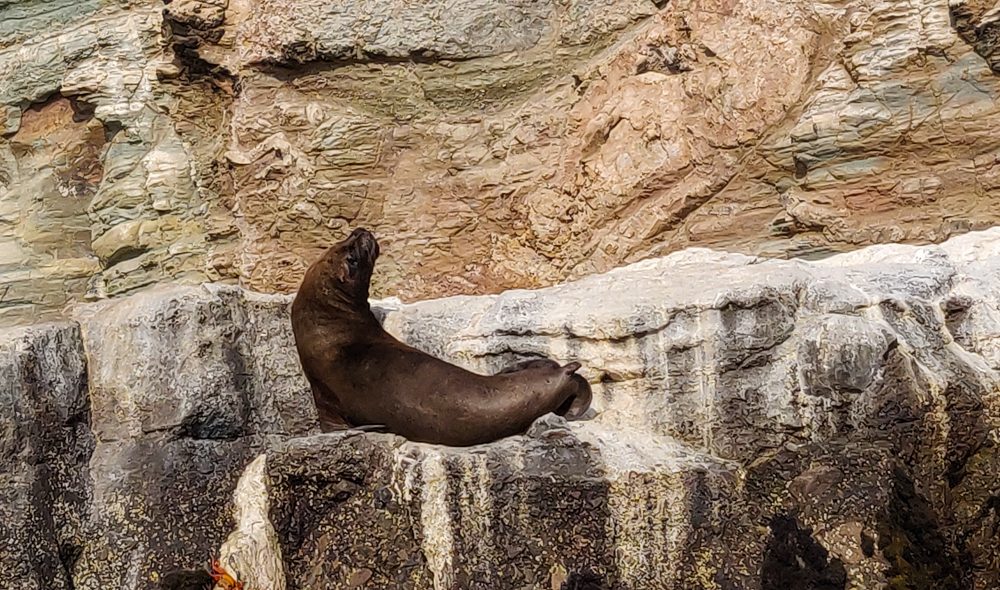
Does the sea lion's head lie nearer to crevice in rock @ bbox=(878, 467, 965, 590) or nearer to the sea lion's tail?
the sea lion's tail

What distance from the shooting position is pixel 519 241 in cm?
724

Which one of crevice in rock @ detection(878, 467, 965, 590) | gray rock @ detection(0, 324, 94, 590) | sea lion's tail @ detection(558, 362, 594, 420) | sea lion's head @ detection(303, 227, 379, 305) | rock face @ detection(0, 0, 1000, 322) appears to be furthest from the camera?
rock face @ detection(0, 0, 1000, 322)

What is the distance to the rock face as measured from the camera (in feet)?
21.3

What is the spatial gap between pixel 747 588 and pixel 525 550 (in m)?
0.87

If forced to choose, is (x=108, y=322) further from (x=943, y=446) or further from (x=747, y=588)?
(x=943, y=446)

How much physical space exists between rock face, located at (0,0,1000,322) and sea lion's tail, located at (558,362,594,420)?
1.82 meters

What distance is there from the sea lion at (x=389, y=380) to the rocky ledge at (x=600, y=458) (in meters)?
0.21

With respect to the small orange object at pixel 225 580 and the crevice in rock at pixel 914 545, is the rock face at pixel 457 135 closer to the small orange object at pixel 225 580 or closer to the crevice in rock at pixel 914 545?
the crevice in rock at pixel 914 545

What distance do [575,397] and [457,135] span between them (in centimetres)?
278

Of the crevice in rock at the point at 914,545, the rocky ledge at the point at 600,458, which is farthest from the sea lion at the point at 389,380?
the crevice in rock at the point at 914,545

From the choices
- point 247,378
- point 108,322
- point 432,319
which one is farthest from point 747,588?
point 108,322

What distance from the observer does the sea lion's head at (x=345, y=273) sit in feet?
19.0

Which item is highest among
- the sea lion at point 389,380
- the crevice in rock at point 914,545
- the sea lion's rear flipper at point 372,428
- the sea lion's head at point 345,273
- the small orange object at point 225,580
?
the sea lion's head at point 345,273

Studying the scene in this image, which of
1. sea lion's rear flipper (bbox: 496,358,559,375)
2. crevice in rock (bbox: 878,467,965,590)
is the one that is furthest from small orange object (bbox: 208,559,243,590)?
crevice in rock (bbox: 878,467,965,590)
